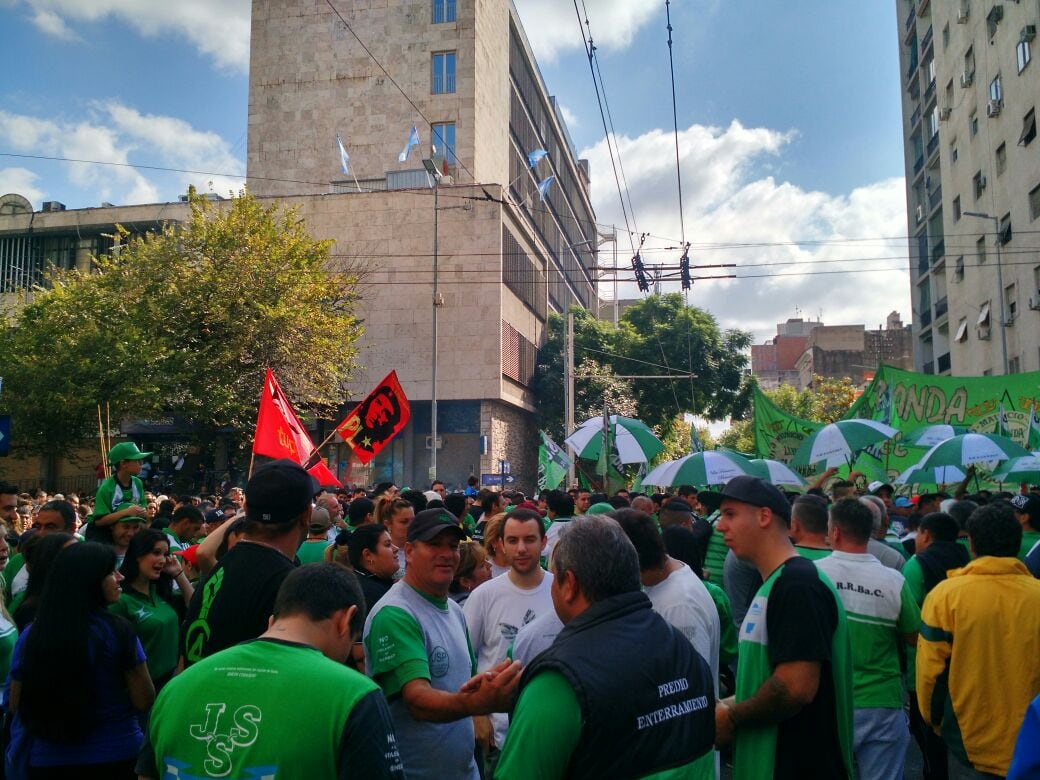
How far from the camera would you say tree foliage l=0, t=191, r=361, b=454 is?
86.5 feet

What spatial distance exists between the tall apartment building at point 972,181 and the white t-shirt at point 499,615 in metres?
30.3

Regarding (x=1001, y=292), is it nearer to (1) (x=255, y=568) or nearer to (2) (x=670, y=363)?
(2) (x=670, y=363)

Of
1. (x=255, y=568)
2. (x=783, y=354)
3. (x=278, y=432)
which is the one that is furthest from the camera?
(x=783, y=354)

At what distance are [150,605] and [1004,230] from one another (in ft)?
114

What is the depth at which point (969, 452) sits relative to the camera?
11.6m

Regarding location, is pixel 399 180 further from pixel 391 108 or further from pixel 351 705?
pixel 351 705

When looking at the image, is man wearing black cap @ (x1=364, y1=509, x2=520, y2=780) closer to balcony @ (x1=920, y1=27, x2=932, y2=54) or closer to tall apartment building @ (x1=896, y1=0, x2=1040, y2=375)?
tall apartment building @ (x1=896, y1=0, x2=1040, y2=375)

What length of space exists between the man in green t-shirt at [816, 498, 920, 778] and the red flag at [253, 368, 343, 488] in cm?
480

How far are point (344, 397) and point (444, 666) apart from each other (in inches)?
1179

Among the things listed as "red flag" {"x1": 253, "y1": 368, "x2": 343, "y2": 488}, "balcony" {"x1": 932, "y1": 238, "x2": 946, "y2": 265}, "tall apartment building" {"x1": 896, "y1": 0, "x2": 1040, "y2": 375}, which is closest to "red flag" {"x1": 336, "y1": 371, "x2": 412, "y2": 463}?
"red flag" {"x1": 253, "y1": 368, "x2": 343, "y2": 488}

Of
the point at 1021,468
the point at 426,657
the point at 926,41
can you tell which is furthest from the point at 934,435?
the point at 926,41

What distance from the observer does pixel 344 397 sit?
32.8 metres

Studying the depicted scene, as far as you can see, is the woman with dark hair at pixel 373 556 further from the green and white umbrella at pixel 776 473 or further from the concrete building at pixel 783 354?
the concrete building at pixel 783 354

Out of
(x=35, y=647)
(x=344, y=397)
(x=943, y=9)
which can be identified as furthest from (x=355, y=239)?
(x=35, y=647)
